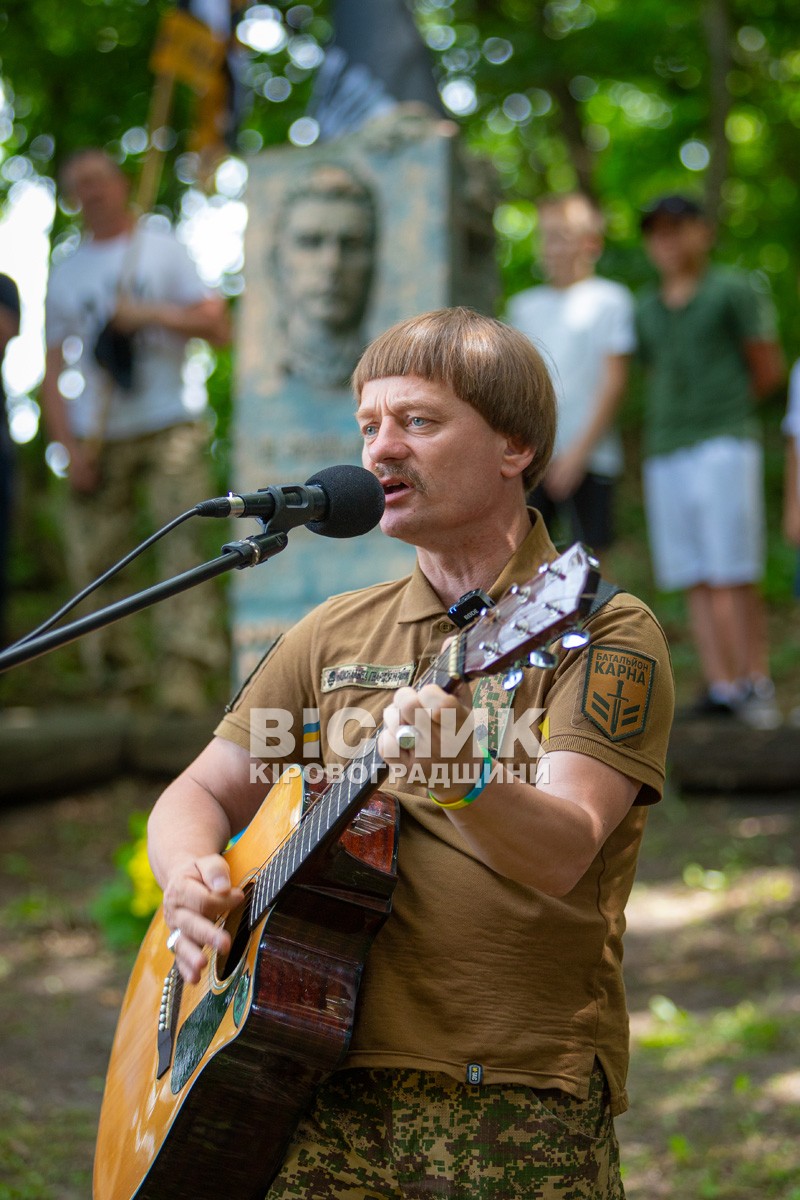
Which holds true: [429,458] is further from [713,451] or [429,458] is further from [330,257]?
[713,451]

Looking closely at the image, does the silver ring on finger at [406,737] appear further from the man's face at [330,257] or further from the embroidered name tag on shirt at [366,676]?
the man's face at [330,257]

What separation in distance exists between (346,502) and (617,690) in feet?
1.54

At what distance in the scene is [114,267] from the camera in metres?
6.57

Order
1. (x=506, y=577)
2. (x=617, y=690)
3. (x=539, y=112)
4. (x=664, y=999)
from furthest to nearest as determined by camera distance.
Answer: (x=539, y=112) < (x=664, y=999) < (x=506, y=577) < (x=617, y=690)

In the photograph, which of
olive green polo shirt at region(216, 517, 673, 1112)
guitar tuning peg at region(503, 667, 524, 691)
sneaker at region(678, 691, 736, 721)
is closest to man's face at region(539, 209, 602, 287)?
sneaker at region(678, 691, 736, 721)

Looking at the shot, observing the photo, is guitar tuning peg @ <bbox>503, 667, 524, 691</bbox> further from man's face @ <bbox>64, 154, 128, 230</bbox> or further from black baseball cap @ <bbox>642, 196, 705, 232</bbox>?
man's face @ <bbox>64, 154, 128, 230</bbox>

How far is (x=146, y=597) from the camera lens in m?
1.72

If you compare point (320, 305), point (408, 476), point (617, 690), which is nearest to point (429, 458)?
point (408, 476)

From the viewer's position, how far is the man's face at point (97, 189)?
6.50m

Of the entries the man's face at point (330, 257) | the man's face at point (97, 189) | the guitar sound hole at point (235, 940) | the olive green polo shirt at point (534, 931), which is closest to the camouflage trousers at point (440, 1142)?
the olive green polo shirt at point (534, 931)

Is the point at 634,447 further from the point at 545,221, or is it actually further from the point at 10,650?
the point at 10,650

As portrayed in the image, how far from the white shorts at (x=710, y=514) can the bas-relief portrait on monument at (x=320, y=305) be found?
151 centimetres

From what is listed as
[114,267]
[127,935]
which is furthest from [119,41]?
[127,935]

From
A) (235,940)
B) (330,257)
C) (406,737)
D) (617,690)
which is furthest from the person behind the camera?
(330,257)
